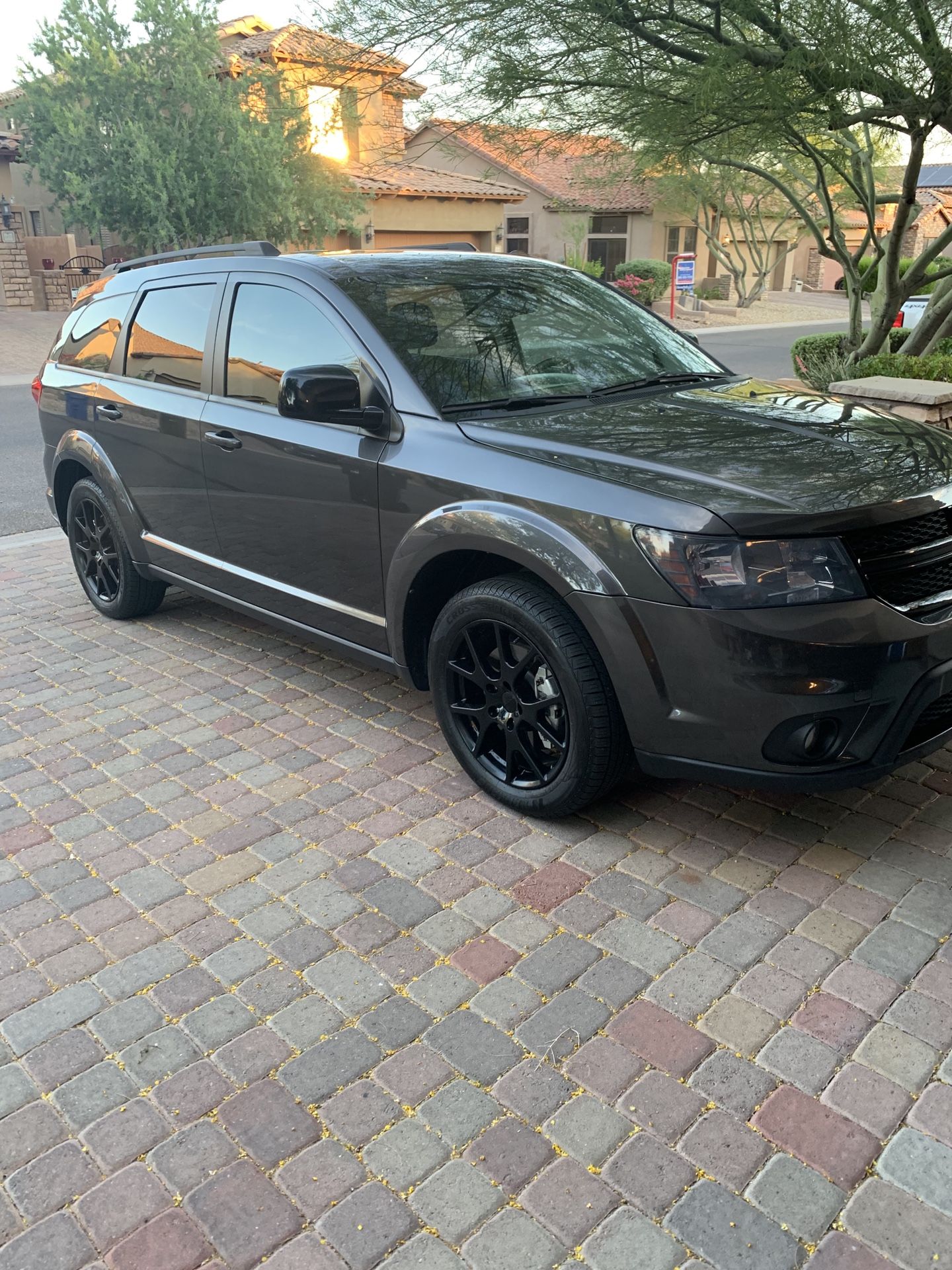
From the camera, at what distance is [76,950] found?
303 centimetres

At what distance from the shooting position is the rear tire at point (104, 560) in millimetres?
5547

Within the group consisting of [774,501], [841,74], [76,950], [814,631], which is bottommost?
[76,950]

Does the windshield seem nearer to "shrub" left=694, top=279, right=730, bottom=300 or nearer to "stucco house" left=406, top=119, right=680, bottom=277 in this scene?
"stucco house" left=406, top=119, right=680, bottom=277

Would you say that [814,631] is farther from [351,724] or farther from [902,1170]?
[351,724]

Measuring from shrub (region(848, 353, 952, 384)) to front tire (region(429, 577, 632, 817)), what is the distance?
645 centimetres

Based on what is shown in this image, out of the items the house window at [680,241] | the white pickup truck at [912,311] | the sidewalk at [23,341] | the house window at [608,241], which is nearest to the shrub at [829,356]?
the white pickup truck at [912,311]

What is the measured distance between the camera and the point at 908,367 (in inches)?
352

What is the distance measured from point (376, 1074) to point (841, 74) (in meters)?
6.35

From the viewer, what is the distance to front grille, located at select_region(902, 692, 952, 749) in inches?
123

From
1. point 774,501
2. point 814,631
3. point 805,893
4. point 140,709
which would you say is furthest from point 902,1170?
point 140,709

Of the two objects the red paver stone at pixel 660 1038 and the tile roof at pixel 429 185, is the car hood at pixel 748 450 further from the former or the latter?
the tile roof at pixel 429 185

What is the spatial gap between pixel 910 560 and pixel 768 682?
0.58m

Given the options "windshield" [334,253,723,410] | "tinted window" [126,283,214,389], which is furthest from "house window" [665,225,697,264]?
"windshield" [334,253,723,410]

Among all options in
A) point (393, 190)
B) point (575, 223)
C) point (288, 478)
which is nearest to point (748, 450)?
point (288, 478)
